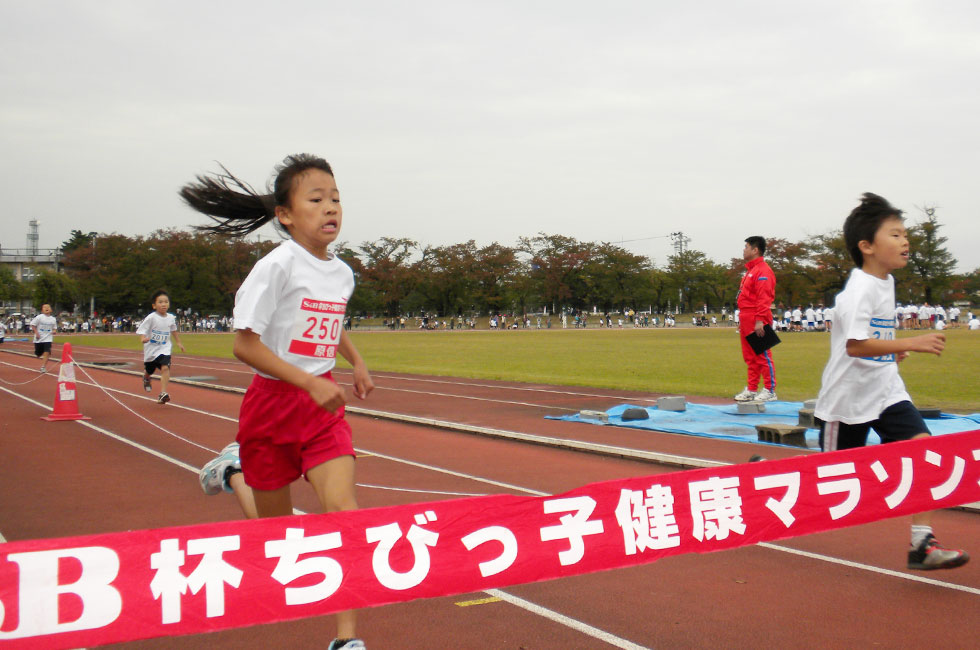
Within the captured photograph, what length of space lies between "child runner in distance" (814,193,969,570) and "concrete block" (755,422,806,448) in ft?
12.9

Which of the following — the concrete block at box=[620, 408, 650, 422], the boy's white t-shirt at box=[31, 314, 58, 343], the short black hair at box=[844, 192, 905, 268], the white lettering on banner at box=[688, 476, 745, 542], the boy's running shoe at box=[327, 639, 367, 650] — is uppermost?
the short black hair at box=[844, 192, 905, 268]

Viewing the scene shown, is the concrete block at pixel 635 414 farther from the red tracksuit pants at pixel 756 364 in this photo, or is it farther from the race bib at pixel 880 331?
the race bib at pixel 880 331

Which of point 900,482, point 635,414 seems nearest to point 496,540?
point 900,482

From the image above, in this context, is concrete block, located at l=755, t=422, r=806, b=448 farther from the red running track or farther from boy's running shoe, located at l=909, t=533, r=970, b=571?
boy's running shoe, located at l=909, t=533, r=970, b=571

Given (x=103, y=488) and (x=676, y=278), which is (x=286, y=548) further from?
(x=676, y=278)

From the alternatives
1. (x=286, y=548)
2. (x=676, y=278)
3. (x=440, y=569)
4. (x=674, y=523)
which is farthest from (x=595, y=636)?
(x=676, y=278)

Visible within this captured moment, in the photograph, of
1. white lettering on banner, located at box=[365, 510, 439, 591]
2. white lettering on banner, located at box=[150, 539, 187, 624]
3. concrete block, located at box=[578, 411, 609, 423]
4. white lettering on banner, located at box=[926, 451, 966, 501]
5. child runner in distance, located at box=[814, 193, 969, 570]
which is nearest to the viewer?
white lettering on banner, located at box=[150, 539, 187, 624]

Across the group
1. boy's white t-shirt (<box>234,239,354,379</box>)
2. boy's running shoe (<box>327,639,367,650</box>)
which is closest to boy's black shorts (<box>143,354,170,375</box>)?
boy's white t-shirt (<box>234,239,354,379</box>)

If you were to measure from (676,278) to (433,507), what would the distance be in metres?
90.6

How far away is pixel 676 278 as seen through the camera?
298 ft

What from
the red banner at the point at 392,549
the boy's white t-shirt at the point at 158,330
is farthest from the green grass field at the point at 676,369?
the red banner at the point at 392,549

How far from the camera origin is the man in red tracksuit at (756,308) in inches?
428

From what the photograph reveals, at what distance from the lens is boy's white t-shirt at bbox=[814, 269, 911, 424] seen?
423 centimetres

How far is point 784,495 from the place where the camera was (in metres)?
3.62
